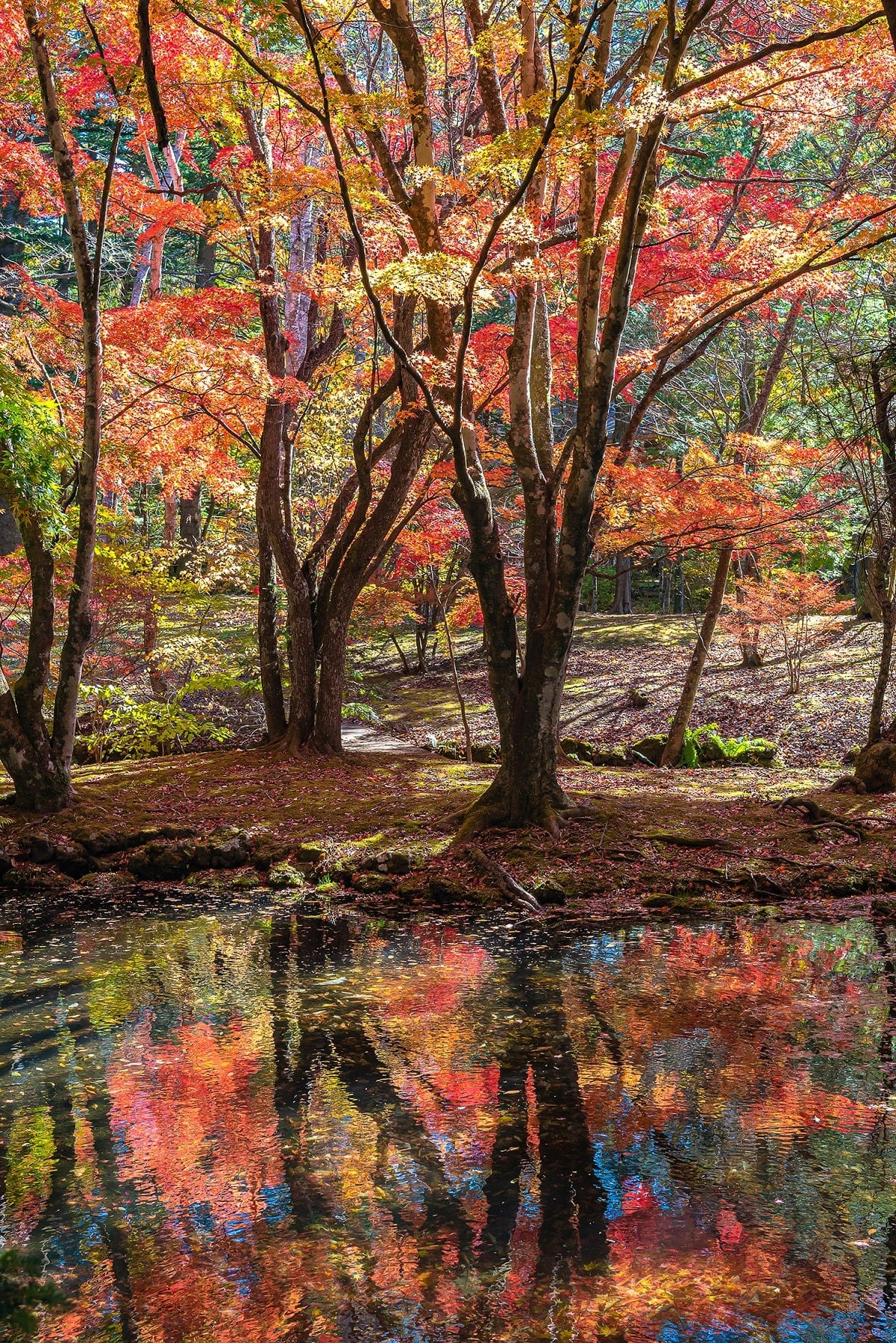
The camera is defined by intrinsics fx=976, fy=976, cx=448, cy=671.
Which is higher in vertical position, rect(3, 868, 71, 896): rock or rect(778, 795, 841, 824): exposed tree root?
rect(778, 795, 841, 824): exposed tree root

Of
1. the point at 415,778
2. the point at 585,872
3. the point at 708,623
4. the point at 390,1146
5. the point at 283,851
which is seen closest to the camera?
the point at 390,1146

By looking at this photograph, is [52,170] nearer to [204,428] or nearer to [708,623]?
[204,428]

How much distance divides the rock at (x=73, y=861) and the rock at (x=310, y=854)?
179 centimetres

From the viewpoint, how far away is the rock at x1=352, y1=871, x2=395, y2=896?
7.86m

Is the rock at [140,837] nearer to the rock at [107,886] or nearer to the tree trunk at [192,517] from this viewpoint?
the rock at [107,886]

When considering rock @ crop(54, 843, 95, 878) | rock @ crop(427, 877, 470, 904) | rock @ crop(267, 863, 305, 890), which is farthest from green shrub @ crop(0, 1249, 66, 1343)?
rock @ crop(54, 843, 95, 878)

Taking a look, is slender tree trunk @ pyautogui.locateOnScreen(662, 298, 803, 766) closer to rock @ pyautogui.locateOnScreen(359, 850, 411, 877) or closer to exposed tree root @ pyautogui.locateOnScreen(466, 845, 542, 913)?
exposed tree root @ pyautogui.locateOnScreen(466, 845, 542, 913)

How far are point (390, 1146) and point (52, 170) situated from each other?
44.1 feet

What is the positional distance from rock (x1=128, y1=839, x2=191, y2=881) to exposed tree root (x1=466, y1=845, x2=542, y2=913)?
2630 millimetres

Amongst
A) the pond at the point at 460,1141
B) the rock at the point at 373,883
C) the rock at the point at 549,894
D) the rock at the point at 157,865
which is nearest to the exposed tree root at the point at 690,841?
the rock at the point at 549,894

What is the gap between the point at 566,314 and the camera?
12070mm

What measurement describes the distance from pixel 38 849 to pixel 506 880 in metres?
4.11

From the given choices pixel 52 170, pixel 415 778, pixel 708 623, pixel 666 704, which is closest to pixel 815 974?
pixel 415 778

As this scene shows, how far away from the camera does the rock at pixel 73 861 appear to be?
8.44 meters
